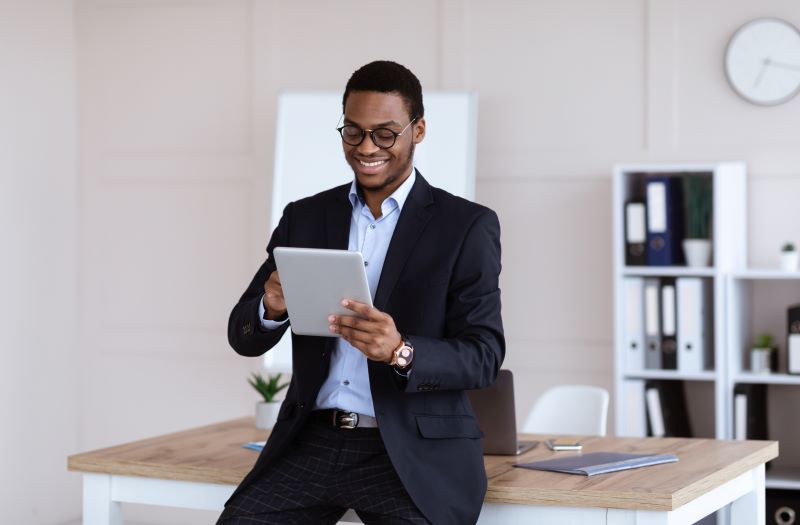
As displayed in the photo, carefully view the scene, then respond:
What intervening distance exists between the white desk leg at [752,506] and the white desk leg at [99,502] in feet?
5.07

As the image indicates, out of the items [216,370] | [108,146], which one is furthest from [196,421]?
[108,146]

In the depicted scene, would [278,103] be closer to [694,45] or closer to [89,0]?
[89,0]

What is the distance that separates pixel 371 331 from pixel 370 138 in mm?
439

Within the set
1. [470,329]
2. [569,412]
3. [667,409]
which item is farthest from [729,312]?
[470,329]

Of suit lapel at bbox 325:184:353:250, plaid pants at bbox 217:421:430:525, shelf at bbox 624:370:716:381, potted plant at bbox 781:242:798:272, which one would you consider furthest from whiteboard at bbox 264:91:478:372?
plaid pants at bbox 217:421:430:525

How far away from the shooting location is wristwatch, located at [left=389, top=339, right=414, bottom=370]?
2.17m

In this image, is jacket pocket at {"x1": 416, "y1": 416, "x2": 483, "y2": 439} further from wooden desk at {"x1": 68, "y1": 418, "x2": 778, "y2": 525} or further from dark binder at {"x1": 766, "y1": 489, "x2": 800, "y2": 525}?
dark binder at {"x1": 766, "y1": 489, "x2": 800, "y2": 525}

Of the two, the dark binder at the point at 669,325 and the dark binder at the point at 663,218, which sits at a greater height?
the dark binder at the point at 663,218

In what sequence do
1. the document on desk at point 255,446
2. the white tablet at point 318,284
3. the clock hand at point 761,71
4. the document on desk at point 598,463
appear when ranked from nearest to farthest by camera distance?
the white tablet at point 318,284 < the document on desk at point 598,463 < the document on desk at point 255,446 < the clock hand at point 761,71

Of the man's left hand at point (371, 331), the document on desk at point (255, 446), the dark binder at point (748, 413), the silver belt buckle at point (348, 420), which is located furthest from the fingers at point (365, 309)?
the dark binder at point (748, 413)

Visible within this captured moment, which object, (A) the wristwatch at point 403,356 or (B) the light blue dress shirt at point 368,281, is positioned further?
(B) the light blue dress shirt at point 368,281

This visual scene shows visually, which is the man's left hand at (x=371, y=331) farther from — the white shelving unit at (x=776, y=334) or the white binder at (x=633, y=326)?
the white shelving unit at (x=776, y=334)

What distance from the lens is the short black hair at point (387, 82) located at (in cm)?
237

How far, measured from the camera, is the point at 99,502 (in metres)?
2.75
